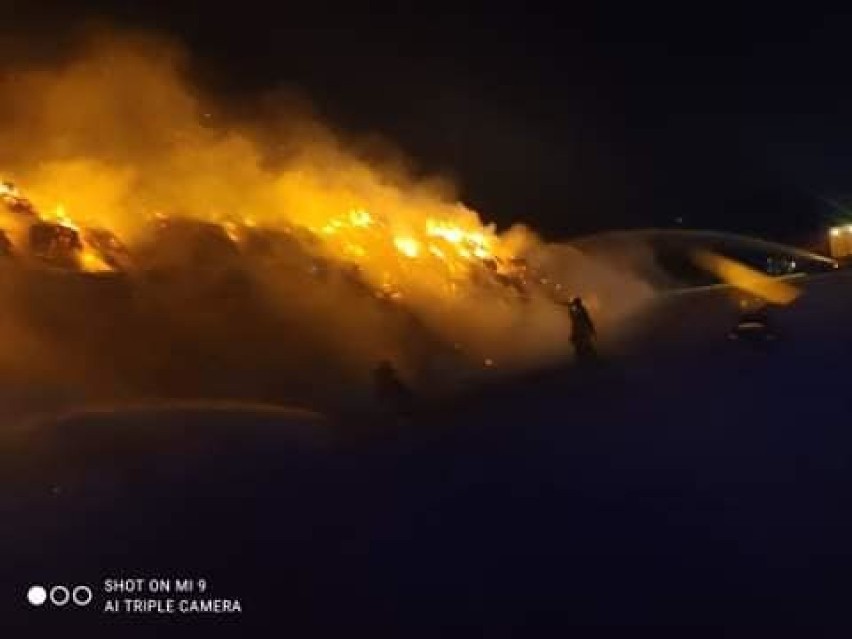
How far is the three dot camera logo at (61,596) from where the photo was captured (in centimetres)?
676

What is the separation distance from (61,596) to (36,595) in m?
0.28

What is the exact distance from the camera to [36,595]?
7.03 metres

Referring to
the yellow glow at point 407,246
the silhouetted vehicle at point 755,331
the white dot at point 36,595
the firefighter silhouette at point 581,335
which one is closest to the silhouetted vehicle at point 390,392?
the firefighter silhouette at point 581,335

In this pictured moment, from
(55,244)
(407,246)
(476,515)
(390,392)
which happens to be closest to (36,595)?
(476,515)

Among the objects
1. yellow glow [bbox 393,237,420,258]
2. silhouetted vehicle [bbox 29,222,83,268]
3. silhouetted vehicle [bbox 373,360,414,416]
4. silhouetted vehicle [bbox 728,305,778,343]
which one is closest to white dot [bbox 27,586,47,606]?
silhouetted vehicle [bbox 373,360,414,416]

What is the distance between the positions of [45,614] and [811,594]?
17.2ft

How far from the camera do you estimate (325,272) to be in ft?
80.8

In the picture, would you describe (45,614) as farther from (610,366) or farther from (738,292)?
(738,292)

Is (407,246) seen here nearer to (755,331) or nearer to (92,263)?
(92,263)

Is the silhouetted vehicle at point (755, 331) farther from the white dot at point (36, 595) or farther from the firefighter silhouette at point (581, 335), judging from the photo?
the white dot at point (36, 595)

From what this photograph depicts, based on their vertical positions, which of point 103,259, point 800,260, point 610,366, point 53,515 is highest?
point 800,260

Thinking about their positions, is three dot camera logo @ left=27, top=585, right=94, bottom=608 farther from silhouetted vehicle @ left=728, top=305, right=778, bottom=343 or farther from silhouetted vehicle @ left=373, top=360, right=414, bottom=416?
silhouetted vehicle @ left=728, top=305, right=778, bottom=343

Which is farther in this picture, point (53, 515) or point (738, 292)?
point (738, 292)

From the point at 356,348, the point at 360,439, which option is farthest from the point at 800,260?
the point at 360,439
